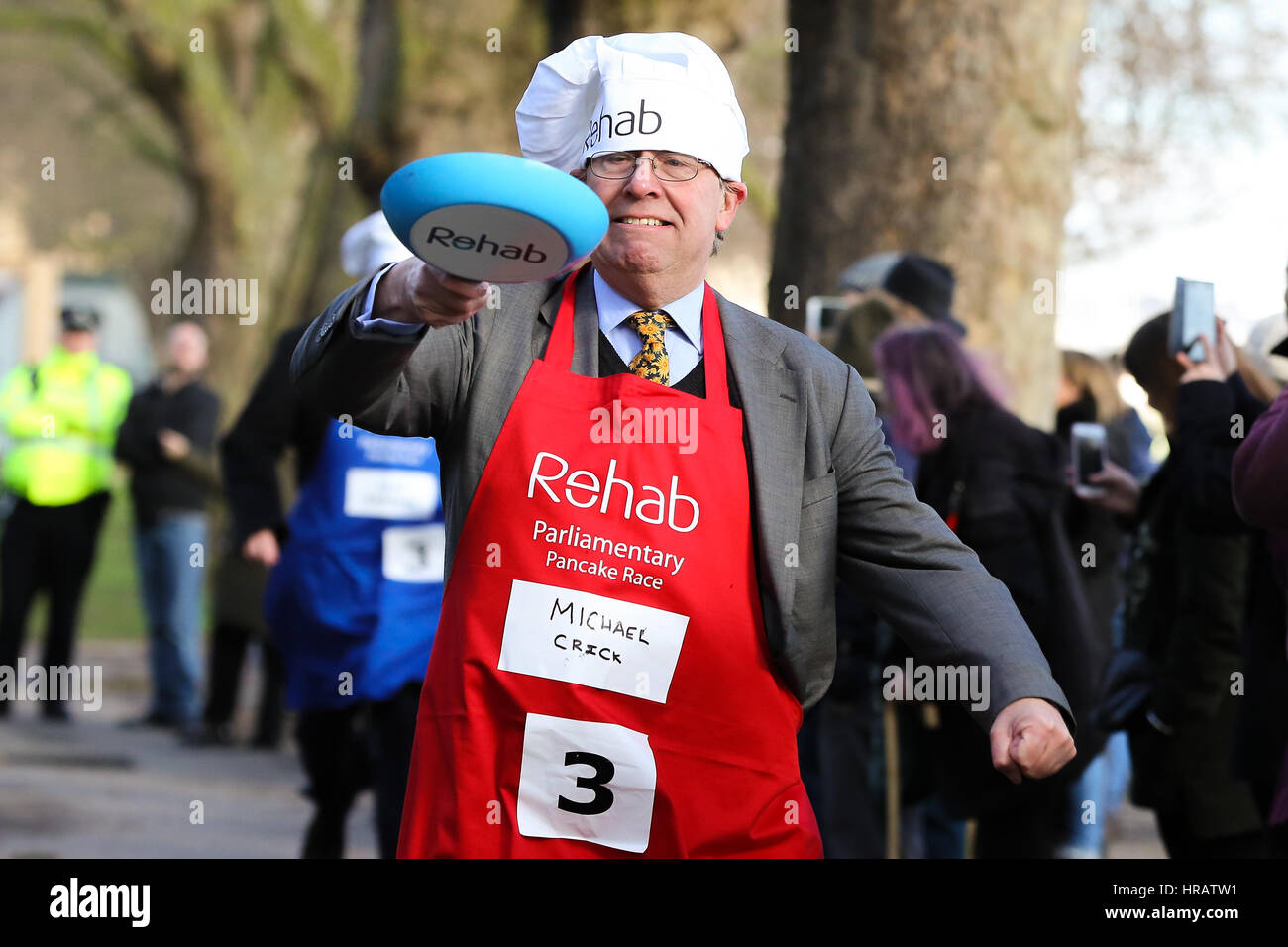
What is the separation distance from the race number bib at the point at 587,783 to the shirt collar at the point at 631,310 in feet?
2.33

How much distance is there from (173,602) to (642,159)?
8290mm

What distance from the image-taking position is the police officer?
433 inches

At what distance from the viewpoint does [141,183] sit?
31250 millimetres

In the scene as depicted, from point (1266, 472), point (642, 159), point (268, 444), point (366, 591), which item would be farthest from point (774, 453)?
A: point (268, 444)

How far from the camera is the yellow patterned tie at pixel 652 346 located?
10.5ft

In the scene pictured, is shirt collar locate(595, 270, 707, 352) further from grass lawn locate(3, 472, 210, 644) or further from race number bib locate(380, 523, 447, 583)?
grass lawn locate(3, 472, 210, 644)

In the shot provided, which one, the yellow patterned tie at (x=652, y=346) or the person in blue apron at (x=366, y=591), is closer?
the yellow patterned tie at (x=652, y=346)

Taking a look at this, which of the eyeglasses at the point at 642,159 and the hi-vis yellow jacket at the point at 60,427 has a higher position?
the hi-vis yellow jacket at the point at 60,427

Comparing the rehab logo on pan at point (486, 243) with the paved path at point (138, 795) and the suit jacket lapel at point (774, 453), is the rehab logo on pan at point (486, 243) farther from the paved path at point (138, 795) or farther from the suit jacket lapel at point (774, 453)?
the paved path at point (138, 795)

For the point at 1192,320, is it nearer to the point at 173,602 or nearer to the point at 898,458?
the point at 898,458

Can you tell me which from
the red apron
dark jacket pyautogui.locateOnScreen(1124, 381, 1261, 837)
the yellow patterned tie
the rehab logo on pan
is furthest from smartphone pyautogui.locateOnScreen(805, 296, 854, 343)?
the rehab logo on pan

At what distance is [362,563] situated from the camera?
6.07 metres

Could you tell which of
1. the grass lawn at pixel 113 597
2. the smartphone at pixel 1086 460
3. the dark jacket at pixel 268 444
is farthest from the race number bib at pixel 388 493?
the grass lawn at pixel 113 597

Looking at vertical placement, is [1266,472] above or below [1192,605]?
above
